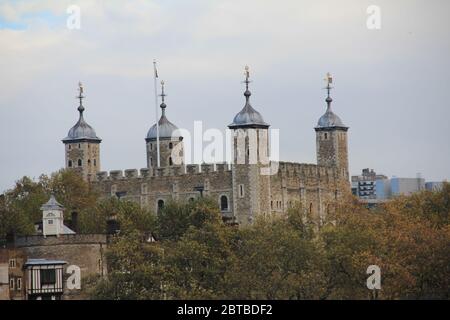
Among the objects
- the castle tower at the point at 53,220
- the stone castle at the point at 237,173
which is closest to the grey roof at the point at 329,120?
the stone castle at the point at 237,173

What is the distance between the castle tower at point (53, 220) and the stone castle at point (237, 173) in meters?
14.9

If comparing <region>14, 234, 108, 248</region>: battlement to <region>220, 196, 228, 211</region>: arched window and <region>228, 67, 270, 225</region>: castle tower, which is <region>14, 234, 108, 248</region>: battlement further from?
<region>220, 196, 228, 211</region>: arched window

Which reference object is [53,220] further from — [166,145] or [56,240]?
[166,145]

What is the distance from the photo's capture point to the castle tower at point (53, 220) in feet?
438

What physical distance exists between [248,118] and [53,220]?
26.2 metres

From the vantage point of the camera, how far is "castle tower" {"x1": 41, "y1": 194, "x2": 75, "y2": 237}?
134m

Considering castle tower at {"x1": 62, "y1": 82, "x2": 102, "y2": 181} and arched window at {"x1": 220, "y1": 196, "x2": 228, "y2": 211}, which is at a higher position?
castle tower at {"x1": 62, "y1": 82, "x2": 102, "y2": 181}

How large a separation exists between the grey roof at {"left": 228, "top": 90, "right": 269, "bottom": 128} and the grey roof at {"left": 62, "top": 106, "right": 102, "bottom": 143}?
1346 centimetres

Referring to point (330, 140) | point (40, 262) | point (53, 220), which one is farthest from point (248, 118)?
point (40, 262)

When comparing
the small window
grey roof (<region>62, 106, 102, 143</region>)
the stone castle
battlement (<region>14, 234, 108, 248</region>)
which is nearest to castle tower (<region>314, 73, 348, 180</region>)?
the stone castle

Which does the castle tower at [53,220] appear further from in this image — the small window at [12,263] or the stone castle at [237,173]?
the stone castle at [237,173]

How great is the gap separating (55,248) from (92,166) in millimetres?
39476

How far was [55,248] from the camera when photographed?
129250 millimetres
